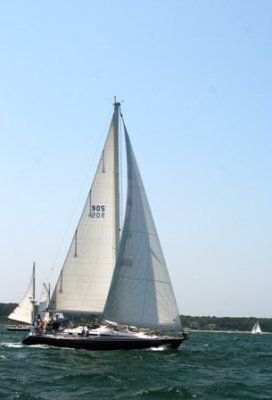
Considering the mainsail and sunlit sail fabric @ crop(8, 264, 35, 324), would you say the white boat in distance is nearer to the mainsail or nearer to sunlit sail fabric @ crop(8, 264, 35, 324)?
sunlit sail fabric @ crop(8, 264, 35, 324)

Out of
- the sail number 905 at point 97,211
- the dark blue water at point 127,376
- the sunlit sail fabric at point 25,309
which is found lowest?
the dark blue water at point 127,376

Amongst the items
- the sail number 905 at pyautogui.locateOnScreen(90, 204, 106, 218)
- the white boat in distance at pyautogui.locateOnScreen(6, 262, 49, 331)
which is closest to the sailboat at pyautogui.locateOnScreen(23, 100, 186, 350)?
the sail number 905 at pyautogui.locateOnScreen(90, 204, 106, 218)

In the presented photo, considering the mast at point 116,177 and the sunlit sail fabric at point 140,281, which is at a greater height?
the mast at point 116,177

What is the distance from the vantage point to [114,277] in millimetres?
40469

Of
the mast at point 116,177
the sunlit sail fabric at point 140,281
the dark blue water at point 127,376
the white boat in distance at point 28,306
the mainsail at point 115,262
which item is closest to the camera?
the dark blue water at point 127,376

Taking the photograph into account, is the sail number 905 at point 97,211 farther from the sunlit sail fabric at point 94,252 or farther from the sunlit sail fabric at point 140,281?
the sunlit sail fabric at point 140,281

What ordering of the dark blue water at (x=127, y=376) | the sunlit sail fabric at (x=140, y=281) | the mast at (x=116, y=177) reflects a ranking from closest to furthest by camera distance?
1. the dark blue water at (x=127, y=376)
2. the sunlit sail fabric at (x=140, y=281)
3. the mast at (x=116, y=177)

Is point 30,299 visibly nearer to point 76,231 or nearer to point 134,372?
point 76,231

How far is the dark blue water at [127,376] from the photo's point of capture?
947 inches

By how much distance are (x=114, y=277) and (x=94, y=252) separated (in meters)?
2.92

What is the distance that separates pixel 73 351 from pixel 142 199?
32.0ft

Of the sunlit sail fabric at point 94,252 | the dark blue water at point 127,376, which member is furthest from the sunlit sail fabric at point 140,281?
the dark blue water at point 127,376

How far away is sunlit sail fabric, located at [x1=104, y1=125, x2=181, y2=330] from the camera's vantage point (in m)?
39.8

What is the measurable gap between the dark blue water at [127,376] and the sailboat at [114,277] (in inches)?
49.5
